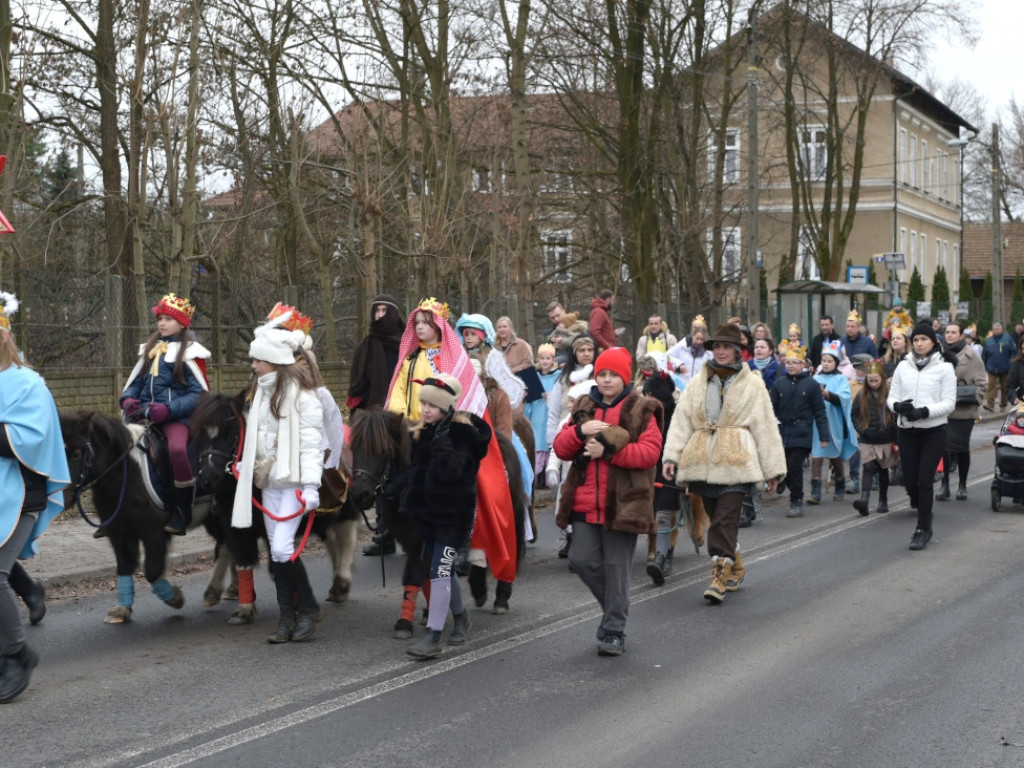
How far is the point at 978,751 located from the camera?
5949mm

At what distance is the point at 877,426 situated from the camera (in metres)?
14.5

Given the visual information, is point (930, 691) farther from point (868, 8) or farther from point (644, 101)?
point (868, 8)

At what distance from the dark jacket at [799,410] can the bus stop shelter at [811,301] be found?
19.7 metres

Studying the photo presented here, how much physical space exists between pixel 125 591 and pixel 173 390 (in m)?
1.33

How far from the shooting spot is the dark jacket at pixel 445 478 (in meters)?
7.70

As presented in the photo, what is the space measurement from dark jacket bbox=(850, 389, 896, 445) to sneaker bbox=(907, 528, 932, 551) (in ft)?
7.86

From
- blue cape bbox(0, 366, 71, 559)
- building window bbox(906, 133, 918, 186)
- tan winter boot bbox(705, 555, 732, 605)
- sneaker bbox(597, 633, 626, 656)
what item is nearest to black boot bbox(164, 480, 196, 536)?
blue cape bbox(0, 366, 71, 559)

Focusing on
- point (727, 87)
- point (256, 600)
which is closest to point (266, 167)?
point (727, 87)

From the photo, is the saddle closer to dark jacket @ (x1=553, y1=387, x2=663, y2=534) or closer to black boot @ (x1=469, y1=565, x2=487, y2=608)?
black boot @ (x1=469, y1=565, x2=487, y2=608)

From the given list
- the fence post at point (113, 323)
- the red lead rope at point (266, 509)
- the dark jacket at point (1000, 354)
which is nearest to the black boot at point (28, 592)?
the red lead rope at point (266, 509)

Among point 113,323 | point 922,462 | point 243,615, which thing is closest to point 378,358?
point 243,615

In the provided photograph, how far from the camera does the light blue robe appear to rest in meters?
15.2

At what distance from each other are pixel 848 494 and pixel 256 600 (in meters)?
8.90

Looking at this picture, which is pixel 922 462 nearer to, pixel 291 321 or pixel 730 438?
pixel 730 438
